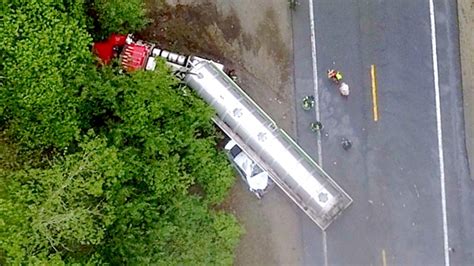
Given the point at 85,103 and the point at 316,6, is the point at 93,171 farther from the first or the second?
the point at 316,6

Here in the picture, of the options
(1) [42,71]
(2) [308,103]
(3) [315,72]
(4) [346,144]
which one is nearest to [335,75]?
(3) [315,72]

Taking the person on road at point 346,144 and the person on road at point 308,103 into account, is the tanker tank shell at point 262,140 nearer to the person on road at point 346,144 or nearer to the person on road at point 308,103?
the person on road at point 346,144

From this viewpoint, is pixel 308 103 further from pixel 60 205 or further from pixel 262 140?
pixel 60 205

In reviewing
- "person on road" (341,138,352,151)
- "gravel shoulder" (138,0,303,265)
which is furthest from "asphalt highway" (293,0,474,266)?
"gravel shoulder" (138,0,303,265)

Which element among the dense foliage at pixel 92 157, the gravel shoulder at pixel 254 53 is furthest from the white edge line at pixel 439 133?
the dense foliage at pixel 92 157

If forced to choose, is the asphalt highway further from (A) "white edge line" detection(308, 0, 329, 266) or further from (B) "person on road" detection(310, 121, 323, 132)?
(B) "person on road" detection(310, 121, 323, 132)

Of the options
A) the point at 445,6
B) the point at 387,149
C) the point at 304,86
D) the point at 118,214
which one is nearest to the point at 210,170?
the point at 118,214
